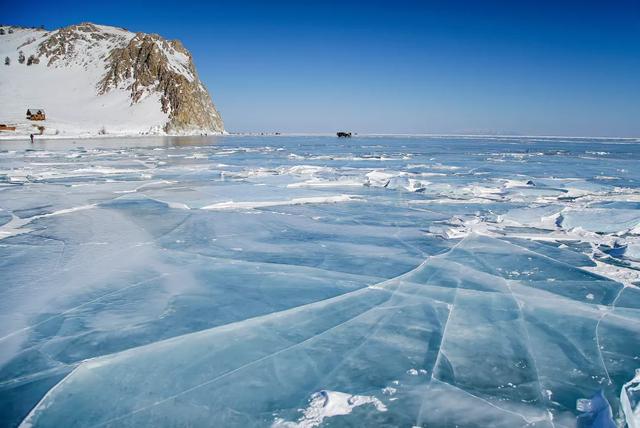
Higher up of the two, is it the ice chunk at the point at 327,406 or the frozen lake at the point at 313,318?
the frozen lake at the point at 313,318

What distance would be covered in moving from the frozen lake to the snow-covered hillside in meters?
57.5

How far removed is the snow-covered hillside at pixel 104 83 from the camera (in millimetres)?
64875

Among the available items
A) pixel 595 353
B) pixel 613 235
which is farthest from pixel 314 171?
pixel 595 353

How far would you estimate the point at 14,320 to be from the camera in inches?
122

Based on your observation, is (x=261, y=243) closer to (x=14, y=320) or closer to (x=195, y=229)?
(x=195, y=229)

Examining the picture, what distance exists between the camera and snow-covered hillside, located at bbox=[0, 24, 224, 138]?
64.9 m

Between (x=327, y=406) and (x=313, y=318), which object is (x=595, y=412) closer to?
(x=327, y=406)

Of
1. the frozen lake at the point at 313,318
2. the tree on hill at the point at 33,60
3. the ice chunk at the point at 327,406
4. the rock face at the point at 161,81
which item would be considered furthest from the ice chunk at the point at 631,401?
the tree on hill at the point at 33,60

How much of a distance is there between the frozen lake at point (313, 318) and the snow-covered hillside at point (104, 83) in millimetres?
57537

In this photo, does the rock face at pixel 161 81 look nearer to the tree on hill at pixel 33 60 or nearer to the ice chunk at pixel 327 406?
the tree on hill at pixel 33 60

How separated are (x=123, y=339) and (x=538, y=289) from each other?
3.52m

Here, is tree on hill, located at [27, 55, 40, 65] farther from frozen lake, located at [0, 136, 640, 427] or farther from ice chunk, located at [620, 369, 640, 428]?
ice chunk, located at [620, 369, 640, 428]

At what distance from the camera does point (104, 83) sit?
75.5m

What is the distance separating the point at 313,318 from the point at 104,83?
85.7 meters
